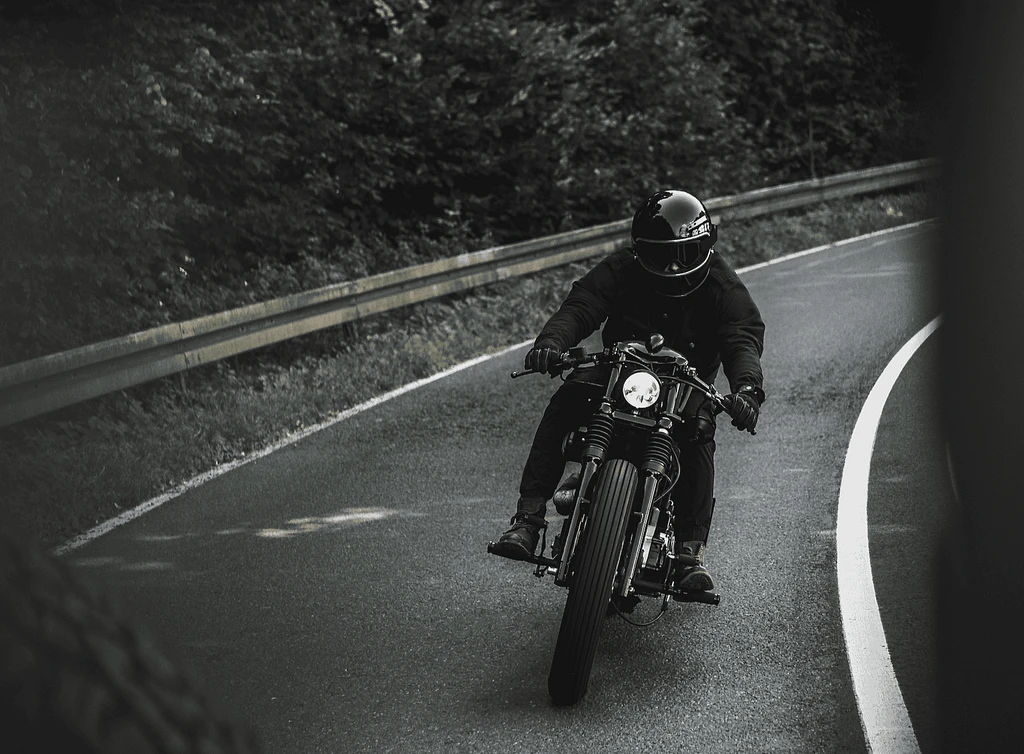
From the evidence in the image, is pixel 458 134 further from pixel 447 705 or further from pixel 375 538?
pixel 447 705

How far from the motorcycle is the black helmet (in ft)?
1.49

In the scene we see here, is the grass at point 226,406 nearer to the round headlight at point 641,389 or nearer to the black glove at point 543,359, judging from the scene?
the black glove at point 543,359

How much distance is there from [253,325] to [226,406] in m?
0.75

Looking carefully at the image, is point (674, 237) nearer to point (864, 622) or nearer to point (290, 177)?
point (864, 622)

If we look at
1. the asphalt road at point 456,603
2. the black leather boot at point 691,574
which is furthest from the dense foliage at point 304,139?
the black leather boot at point 691,574

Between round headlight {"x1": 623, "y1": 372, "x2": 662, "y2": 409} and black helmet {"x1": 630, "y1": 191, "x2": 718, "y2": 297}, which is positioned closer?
round headlight {"x1": 623, "y1": 372, "x2": 662, "y2": 409}

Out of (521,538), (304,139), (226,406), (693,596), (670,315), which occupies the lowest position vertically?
(226,406)

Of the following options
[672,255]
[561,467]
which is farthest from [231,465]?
[672,255]

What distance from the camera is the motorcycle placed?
4.59 m

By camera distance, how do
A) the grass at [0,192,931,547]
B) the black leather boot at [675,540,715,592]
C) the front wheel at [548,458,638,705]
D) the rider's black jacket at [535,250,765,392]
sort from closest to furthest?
the front wheel at [548,458,638,705]
the black leather boot at [675,540,715,592]
the rider's black jacket at [535,250,765,392]
the grass at [0,192,931,547]

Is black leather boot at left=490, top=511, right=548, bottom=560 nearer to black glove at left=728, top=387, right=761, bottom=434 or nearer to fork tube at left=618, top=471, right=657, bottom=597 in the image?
fork tube at left=618, top=471, right=657, bottom=597

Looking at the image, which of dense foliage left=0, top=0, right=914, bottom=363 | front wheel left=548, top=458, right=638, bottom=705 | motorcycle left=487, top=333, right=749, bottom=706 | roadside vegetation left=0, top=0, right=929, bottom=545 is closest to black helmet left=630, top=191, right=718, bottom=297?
motorcycle left=487, top=333, right=749, bottom=706

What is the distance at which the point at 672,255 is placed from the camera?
210 inches

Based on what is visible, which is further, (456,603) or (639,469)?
(456,603)
